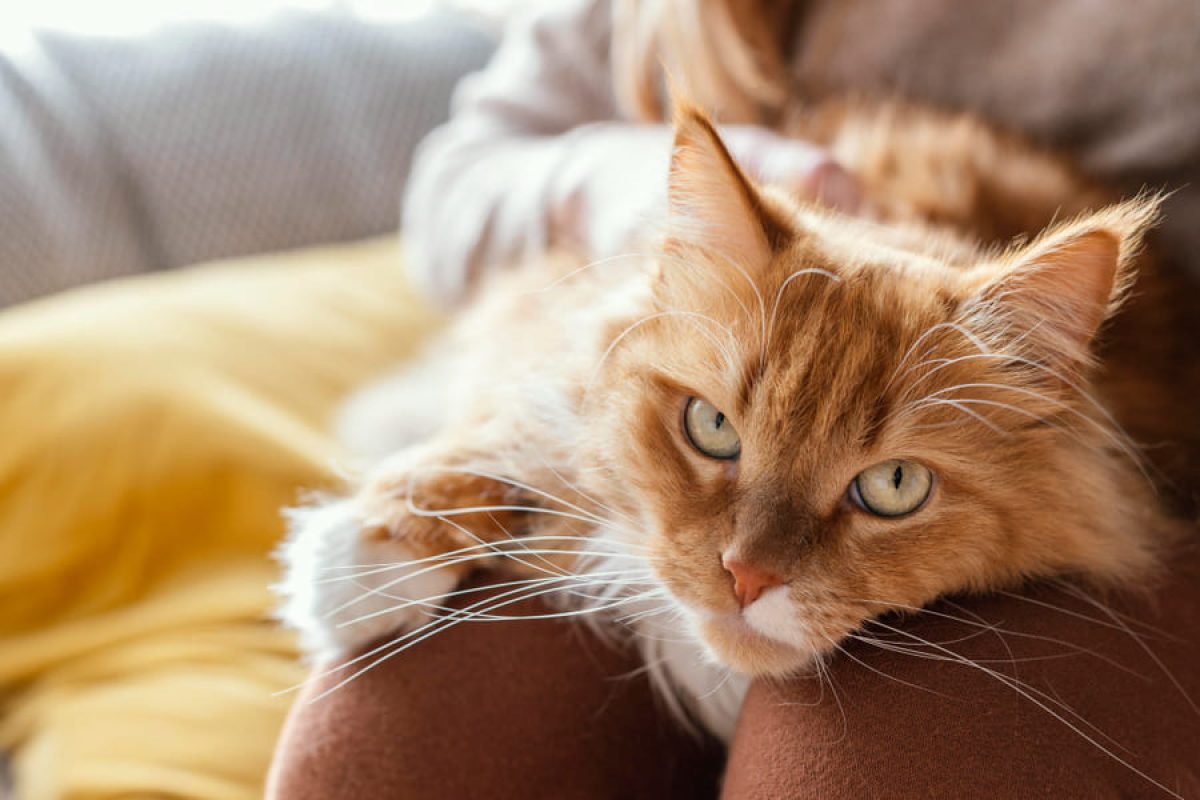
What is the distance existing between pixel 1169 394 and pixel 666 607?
71 cm

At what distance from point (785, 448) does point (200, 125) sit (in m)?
1.82

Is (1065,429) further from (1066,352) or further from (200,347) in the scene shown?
(200,347)

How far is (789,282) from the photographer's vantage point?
1010 mm

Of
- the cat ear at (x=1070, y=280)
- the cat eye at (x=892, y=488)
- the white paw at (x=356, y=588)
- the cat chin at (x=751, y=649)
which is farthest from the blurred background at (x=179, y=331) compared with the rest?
the cat ear at (x=1070, y=280)

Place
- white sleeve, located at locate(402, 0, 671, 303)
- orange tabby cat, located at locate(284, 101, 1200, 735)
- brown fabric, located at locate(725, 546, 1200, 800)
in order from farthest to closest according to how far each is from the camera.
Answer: white sleeve, located at locate(402, 0, 671, 303)
orange tabby cat, located at locate(284, 101, 1200, 735)
brown fabric, located at locate(725, 546, 1200, 800)

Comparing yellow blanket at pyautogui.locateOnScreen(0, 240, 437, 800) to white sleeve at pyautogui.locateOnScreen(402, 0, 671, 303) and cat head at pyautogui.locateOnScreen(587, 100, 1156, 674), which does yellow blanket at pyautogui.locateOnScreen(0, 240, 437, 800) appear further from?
cat head at pyautogui.locateOnScreen(587, 100, 1156, 674)

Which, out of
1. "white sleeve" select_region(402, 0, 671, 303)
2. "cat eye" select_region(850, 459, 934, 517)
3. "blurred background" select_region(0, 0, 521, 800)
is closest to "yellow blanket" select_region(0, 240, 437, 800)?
"blurred background" select_region(0, 0, 521, 800)

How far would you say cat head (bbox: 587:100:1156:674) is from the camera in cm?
93

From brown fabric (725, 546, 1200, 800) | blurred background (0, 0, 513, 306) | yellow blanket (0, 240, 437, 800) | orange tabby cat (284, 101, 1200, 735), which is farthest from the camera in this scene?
blurred background (0, 0, 513, 306)

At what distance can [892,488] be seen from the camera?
0.96 m

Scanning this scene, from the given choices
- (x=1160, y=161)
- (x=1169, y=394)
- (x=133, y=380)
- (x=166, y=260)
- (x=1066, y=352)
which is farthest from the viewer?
(x=166, y=260)

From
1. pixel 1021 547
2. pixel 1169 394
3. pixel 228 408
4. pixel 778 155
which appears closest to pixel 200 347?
pixel 228 408

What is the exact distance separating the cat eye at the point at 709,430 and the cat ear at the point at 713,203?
0.17m

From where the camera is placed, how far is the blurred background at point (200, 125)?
2035 mm
